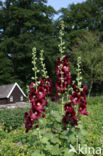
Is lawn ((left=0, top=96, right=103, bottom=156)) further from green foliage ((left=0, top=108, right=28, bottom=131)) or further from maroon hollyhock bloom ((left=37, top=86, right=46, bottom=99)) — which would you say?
maroon hollyhock bloom ((left=37, top=86, right=46, bottom=99))

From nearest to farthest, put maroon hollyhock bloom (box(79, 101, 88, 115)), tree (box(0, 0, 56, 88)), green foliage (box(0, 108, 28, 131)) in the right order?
maroon hollyhock bloom (box(79, 101, 88, 115)) < green foliage (box(0, 108, 28, 131)) < tree (box(0, 0, 56, 88))

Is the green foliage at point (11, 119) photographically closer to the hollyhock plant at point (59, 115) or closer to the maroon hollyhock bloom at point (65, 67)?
the hollyhock plant at point (59, 115)

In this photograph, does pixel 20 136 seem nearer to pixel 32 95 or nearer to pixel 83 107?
pixel 32 95

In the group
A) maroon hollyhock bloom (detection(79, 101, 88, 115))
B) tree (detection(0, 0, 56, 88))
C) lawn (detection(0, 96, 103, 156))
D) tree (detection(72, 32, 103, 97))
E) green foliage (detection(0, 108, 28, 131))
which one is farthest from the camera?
tree (detection(0, 0, 56, 88))

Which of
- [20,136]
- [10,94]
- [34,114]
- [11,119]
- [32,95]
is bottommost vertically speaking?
[20,136]

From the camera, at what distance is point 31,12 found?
2603 centimetres

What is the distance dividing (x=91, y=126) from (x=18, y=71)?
2165 centimetres

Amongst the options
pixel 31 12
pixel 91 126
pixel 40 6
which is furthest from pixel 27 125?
pixel 40 6

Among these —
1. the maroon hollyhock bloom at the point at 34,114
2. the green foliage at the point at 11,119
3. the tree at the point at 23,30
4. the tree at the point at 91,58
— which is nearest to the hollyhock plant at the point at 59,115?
the maroon hollyhock bloom at the point at 34,114

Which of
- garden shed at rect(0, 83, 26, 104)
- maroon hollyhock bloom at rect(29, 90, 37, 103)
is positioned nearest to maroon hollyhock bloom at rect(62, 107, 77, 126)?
maroon hollyhock bloom at rect(29, 90, 37, 103)

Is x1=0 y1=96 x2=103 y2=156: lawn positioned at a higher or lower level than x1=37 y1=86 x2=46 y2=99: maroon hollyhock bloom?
lower

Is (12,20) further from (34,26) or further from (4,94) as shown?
(4,94)

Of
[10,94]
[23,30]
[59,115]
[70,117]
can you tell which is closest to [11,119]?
[59,115]

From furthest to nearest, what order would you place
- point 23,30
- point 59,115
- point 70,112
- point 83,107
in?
point 23,30, point 59,115, point 83,107, point 70,112
